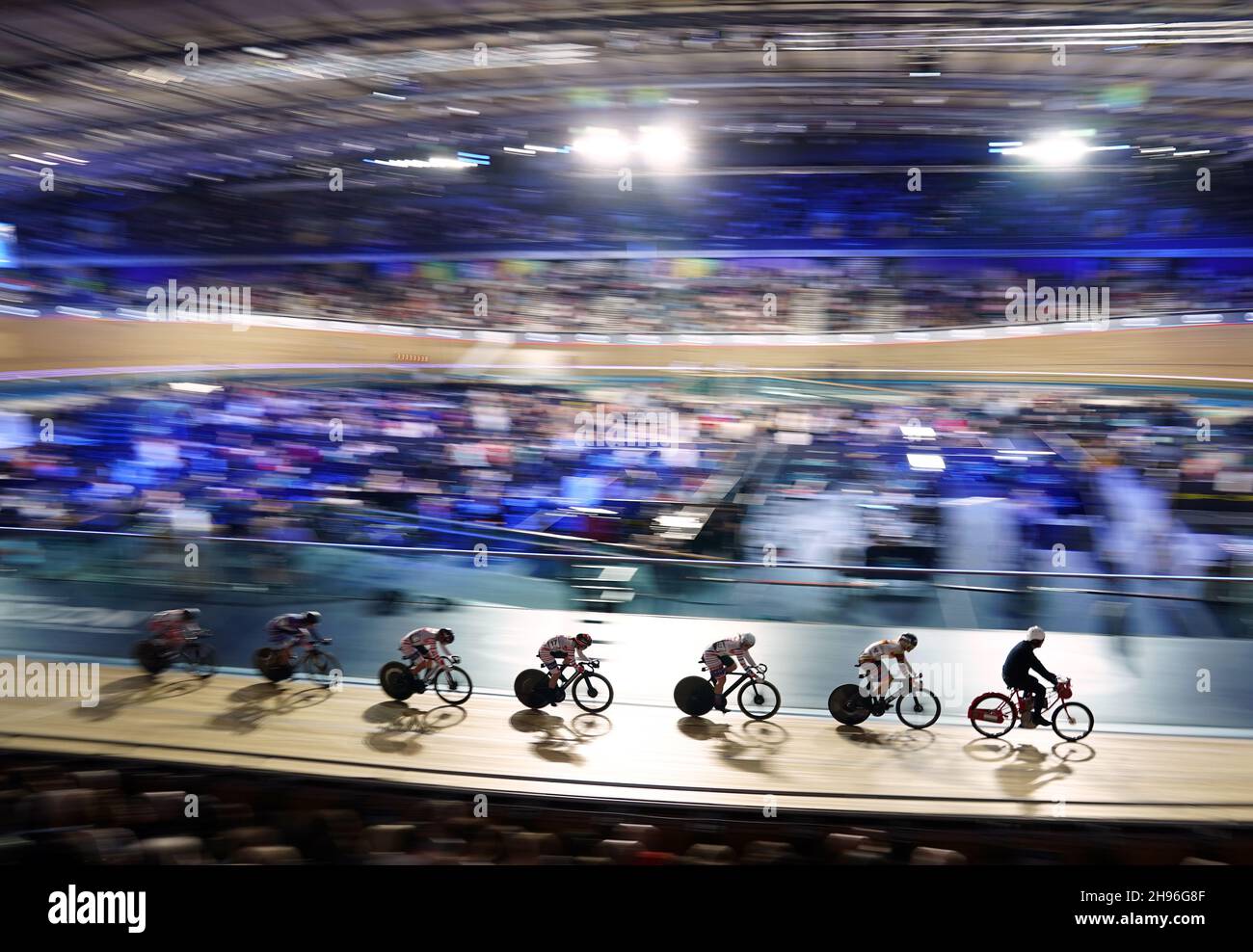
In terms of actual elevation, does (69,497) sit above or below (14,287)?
below

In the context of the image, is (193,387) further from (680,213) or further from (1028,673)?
(1028,673)

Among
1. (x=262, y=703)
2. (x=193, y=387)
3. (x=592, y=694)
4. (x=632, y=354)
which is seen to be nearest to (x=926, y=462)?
(x=632, y=354)

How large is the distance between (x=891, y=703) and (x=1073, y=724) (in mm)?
865

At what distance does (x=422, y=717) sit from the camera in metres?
4.20

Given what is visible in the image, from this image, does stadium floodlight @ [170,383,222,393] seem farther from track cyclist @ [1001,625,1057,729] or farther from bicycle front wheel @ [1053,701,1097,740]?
bicycle front wheel @ [1053,701,1097,740]

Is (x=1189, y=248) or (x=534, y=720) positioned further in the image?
(x=1189, y=248)

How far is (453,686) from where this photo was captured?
14.1ft

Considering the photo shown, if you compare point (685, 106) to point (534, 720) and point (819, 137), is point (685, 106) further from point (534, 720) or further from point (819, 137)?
point (534, 720)

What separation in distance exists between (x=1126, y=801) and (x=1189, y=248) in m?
8.75

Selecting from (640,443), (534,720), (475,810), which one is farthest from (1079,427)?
(475,810)

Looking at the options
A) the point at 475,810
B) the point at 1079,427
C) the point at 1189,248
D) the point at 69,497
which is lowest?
the point at 475,810

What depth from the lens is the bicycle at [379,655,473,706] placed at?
4270mm
